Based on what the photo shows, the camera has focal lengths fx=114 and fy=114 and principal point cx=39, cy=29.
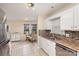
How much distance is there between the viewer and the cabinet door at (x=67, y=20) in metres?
2.44

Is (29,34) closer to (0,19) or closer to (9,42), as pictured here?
(9,42)

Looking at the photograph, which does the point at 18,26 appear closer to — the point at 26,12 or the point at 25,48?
the point at 26,12

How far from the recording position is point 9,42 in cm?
179

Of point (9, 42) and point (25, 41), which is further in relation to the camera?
point (25, 41)

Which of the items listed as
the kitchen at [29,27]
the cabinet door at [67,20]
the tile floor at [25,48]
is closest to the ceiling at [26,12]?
the kitchen at [29,27]

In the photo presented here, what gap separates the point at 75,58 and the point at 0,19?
1006mm

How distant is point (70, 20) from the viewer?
2.50 metres

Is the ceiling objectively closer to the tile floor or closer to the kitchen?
the kitchen

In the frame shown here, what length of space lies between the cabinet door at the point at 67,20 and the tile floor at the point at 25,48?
2.87ft

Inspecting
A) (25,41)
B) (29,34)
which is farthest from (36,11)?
(25,41)

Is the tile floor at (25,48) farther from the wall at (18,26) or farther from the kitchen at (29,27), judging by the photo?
the wall at (18,26)

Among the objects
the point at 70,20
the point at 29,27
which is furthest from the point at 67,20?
the point at 29,27

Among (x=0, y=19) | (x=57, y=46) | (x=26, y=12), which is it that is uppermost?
(x=26, y=12)

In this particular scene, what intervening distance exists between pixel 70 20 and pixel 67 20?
0.15m
